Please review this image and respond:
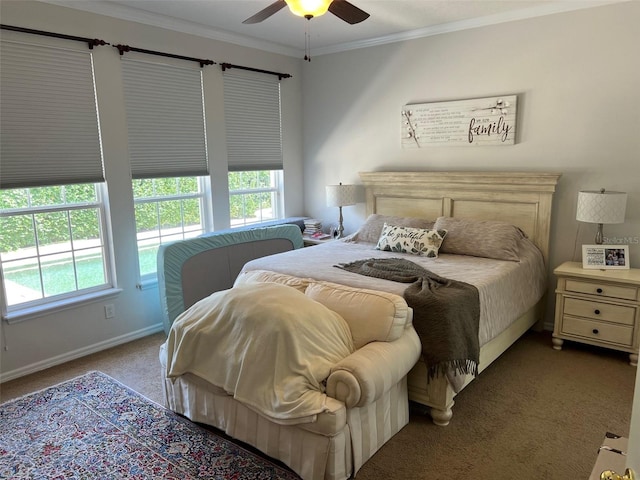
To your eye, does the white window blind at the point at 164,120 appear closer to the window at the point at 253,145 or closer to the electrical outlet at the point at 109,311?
the window at the point at 253,145

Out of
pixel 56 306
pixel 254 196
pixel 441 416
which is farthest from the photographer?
pixel 254 196

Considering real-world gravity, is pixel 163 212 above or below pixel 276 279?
above

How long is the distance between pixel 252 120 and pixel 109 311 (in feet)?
7.77

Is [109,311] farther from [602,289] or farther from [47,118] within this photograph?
[602,289]


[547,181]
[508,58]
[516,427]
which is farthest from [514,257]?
[508,58]

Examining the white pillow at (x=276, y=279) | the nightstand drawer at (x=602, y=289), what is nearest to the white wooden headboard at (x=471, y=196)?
the nightstand drawer at (x=602, y=289)

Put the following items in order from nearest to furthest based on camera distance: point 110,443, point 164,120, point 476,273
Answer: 1. point 110,443
2. point 476,273
3. point 164,120

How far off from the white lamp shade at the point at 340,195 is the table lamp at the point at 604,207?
2.15m

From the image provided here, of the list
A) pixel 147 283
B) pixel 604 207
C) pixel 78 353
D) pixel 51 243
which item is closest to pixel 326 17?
pixel 604 207

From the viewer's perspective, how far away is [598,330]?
3.38 meters

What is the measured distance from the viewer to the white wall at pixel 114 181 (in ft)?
10.7

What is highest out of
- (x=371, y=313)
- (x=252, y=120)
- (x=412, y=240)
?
(x=252, y=120)

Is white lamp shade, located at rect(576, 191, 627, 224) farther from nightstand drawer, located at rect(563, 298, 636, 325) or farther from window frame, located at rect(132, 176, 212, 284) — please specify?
window frame, located at rect(132, 176, 212, 284)

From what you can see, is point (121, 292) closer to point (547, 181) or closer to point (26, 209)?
point (26, 209)
